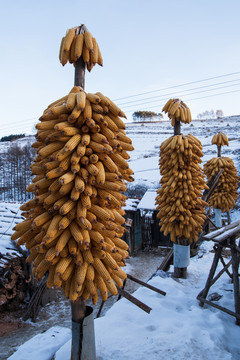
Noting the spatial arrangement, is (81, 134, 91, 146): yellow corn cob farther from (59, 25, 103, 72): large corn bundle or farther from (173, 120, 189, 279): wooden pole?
(173, 120, 189, 279): wooden pole

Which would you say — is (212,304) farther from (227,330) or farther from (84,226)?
(84,226)

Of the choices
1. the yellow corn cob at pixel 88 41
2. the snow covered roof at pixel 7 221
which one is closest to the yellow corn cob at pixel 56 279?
the yellow corn cob at pixel 88 41

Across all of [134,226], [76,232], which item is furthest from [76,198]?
[134,226]

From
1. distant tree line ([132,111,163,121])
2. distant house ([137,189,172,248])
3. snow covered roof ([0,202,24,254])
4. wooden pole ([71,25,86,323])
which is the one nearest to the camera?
wooden pole ([71,25,86,323])

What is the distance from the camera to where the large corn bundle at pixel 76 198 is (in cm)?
261

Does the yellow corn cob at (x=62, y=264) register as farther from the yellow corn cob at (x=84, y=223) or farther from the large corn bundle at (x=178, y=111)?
the large corn bundle at (x=178, y=111)

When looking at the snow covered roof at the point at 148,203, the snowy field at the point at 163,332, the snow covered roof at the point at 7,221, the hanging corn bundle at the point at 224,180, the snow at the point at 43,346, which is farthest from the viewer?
the snow covered roof at the point at 148,203

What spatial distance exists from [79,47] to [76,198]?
1.64m

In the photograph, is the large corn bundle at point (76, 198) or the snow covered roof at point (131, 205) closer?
the large corn bundle at point (76, 198)

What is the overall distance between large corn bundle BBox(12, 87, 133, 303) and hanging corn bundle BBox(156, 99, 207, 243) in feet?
10.8

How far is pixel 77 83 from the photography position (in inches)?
118

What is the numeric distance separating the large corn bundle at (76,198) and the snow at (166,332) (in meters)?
1.71

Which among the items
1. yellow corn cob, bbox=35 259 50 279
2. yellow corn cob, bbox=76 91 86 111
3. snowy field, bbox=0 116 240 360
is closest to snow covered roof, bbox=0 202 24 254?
snowy field, bbox=0 116 240 360

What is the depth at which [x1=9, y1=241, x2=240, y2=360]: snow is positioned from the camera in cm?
391
